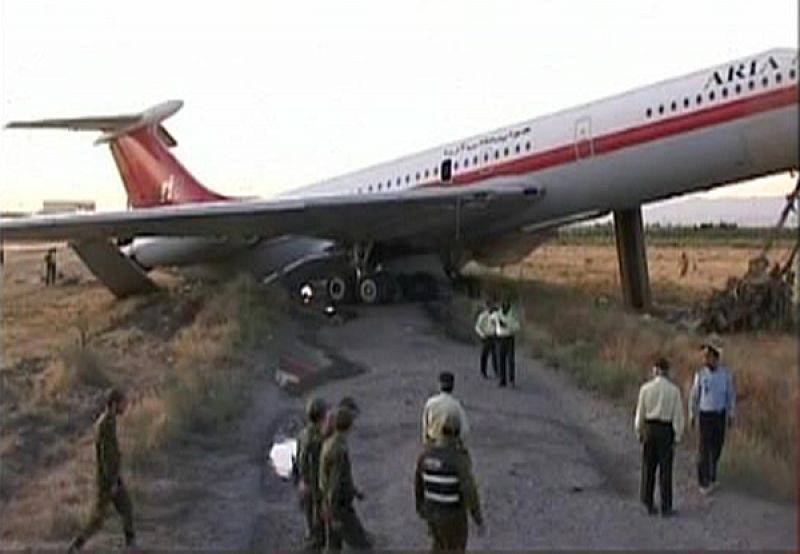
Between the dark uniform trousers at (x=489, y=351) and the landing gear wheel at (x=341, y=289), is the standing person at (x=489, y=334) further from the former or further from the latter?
the landing gear wheel at (x=341, y=289)

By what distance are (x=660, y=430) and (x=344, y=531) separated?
127 inches

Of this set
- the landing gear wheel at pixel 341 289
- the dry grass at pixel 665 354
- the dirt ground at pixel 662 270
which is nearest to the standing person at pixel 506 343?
the dry grass at pixel 665 354

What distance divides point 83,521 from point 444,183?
1947 centimetres

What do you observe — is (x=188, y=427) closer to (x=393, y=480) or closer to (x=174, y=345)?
(x=393, y=480)

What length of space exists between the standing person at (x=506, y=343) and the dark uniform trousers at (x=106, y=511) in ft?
28.5

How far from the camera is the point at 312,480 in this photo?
988 cm

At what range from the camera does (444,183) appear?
29406 millimetres

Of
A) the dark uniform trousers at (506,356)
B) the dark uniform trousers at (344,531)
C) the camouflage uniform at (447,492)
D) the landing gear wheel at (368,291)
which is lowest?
the dark uniform trousers at (344,531)

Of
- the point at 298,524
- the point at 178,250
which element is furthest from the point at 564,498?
the point at 178,250

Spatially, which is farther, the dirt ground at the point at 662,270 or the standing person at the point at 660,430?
the dirt ground at the point at 662,270

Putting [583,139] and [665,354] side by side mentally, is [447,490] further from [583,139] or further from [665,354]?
[583,139]

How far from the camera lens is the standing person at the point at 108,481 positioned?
398 inches

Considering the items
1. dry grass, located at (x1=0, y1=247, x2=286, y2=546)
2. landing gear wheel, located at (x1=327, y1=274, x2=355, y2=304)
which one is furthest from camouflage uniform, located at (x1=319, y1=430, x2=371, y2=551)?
landing gear wheel, located at (x1=327, y1=274, x2=355, y2=304)

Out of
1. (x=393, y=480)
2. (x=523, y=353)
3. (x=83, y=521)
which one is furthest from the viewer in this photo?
(x=523, y=353)
